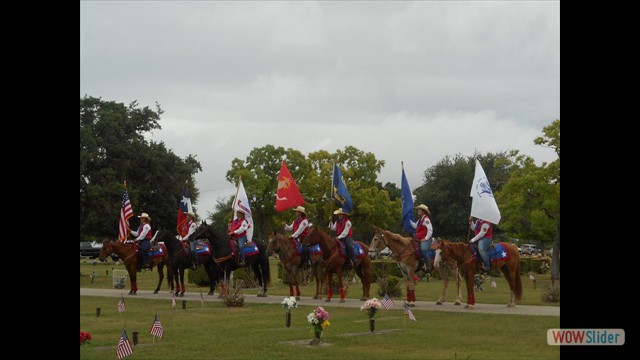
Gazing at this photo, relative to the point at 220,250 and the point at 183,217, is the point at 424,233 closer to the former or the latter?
the point at 220,250

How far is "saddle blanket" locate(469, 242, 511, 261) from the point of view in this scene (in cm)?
2313

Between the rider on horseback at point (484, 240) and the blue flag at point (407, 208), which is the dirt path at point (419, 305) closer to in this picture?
the rider on horseback at point (484, 240)

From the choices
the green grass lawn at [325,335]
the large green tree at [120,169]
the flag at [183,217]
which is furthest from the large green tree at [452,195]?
the green grass lawn at [325,335]

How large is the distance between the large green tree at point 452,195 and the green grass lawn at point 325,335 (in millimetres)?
56482

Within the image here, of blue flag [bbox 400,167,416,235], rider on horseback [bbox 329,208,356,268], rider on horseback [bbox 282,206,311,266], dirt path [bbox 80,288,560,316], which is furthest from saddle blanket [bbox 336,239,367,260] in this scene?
blue flag [bbox 400,167,416,235]

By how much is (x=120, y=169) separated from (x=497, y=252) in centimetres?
4084

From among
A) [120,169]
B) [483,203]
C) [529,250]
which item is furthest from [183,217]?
[529,250]

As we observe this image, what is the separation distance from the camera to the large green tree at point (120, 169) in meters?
54.7
